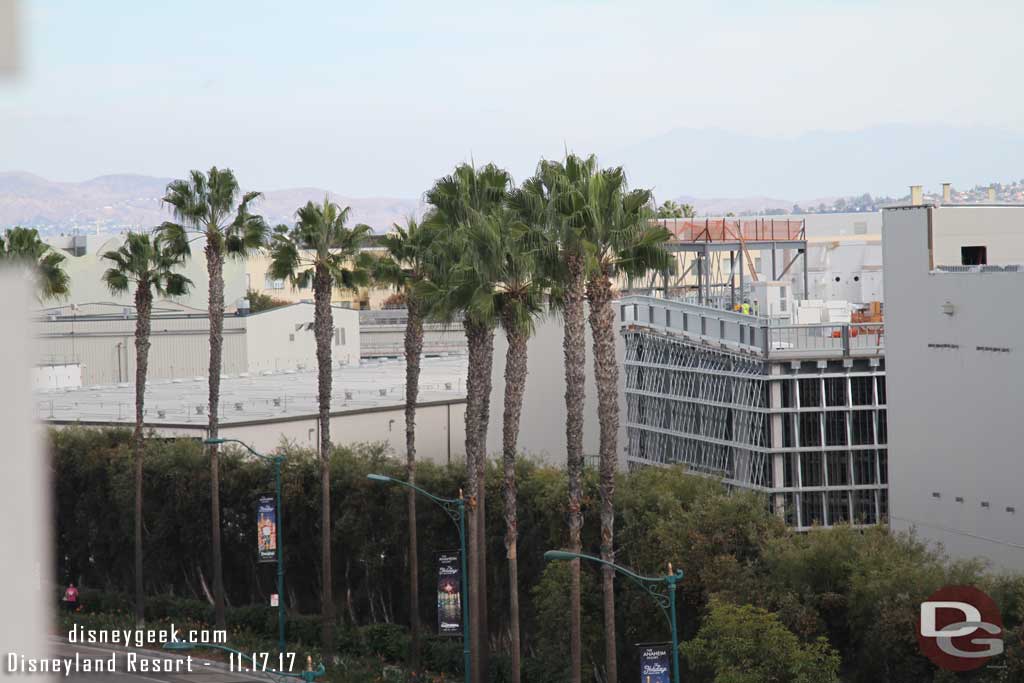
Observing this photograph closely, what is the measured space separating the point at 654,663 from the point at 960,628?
5398mm

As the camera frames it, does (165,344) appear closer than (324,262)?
No

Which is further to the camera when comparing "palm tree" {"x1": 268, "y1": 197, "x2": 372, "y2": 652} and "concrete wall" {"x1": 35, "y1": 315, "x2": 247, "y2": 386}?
"concrete wall" {"x1": 35, "y1": 315, "x2": 247, "y2": 386}

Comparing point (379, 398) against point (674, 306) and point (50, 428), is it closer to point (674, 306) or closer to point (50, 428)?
point (50, 428)

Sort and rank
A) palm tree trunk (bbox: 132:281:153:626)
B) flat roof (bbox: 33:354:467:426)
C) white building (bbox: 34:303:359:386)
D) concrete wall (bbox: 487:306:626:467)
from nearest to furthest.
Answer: palm tree trunk (bbox: 132:281:153:626), concrete wall (bbox: 487:306:626:467), flat roof (bbox: 33:354:467:426), white building (bbox: 34:303:359:386)

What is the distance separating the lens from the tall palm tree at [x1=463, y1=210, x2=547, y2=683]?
31172 mm

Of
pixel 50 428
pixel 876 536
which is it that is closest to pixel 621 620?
pixel 876 536

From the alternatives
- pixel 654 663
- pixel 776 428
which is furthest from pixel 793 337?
pixel 654 663

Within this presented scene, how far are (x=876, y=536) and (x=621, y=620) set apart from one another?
27.3ft

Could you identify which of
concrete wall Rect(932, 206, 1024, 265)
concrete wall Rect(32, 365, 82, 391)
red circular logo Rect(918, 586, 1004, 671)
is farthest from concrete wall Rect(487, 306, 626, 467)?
red circular logo Rect(918, 586, 1004, 671)

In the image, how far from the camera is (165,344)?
8894 cm

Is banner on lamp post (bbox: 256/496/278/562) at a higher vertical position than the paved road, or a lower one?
higher

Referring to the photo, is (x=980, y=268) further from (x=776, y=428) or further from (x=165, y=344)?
(x=165, y=344)

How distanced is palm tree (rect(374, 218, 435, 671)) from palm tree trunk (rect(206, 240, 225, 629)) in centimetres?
904

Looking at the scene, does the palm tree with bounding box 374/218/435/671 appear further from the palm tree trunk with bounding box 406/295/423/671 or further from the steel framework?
the steel framework
